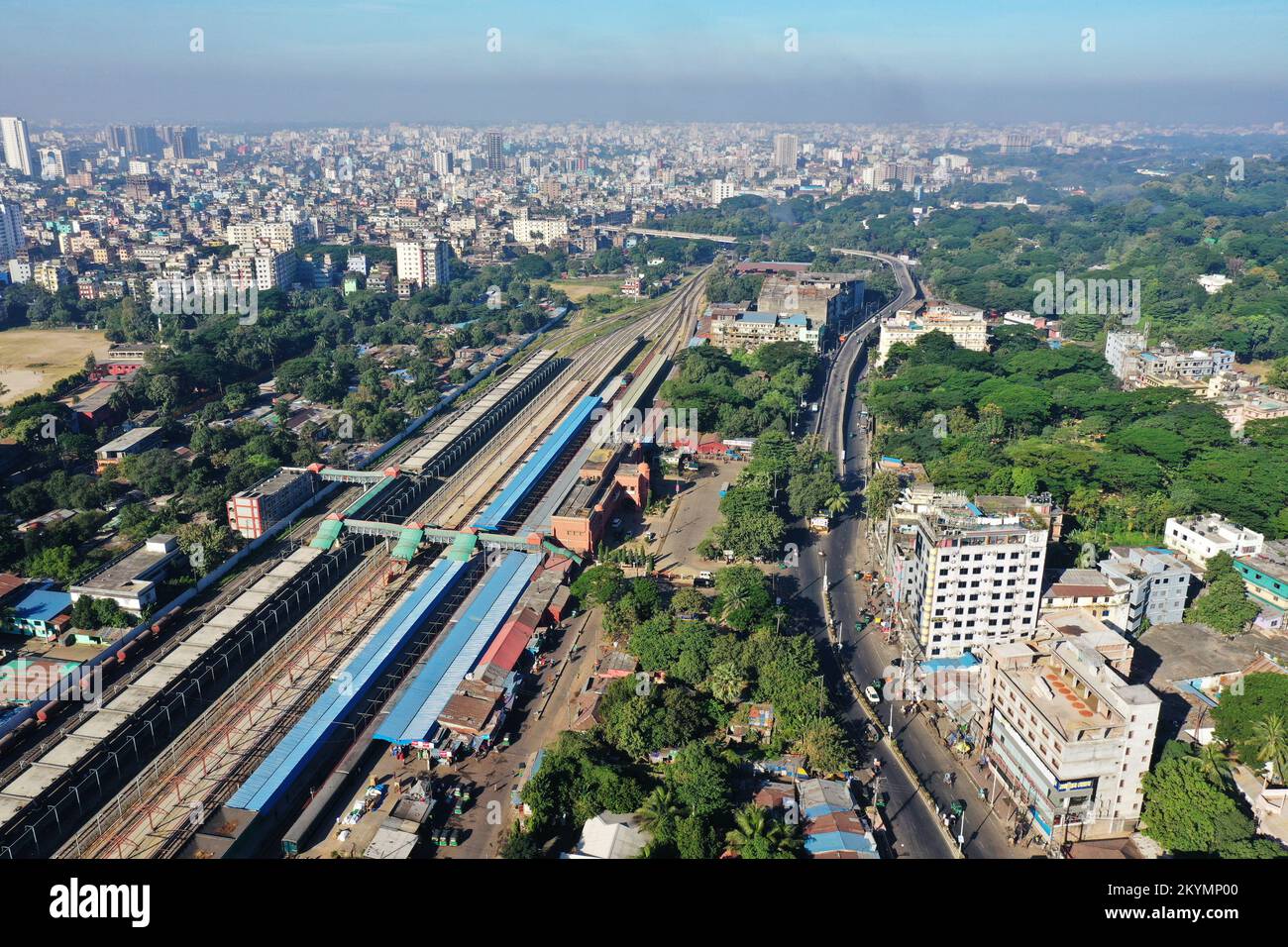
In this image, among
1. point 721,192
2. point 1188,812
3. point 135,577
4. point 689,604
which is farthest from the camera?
point 721,192

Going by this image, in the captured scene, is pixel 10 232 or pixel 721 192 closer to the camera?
pixel 10 232

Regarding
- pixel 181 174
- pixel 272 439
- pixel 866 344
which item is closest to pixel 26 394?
pixel 272 439

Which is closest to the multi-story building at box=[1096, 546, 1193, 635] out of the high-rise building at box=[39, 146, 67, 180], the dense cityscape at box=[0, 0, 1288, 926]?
the dense cityscape at box=[0, 0, 1288, 926]

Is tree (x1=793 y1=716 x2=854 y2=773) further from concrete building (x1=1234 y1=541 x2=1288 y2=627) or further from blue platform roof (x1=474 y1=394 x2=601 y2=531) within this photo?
blue platform roof (x1=474 y1=394 x2=601 y2=531)

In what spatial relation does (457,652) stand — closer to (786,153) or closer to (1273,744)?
(1273,744)

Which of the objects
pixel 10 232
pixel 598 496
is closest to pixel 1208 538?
pixel 598 496

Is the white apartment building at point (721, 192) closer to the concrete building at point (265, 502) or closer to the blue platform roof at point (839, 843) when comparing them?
the concrete building at point (265, 502)
